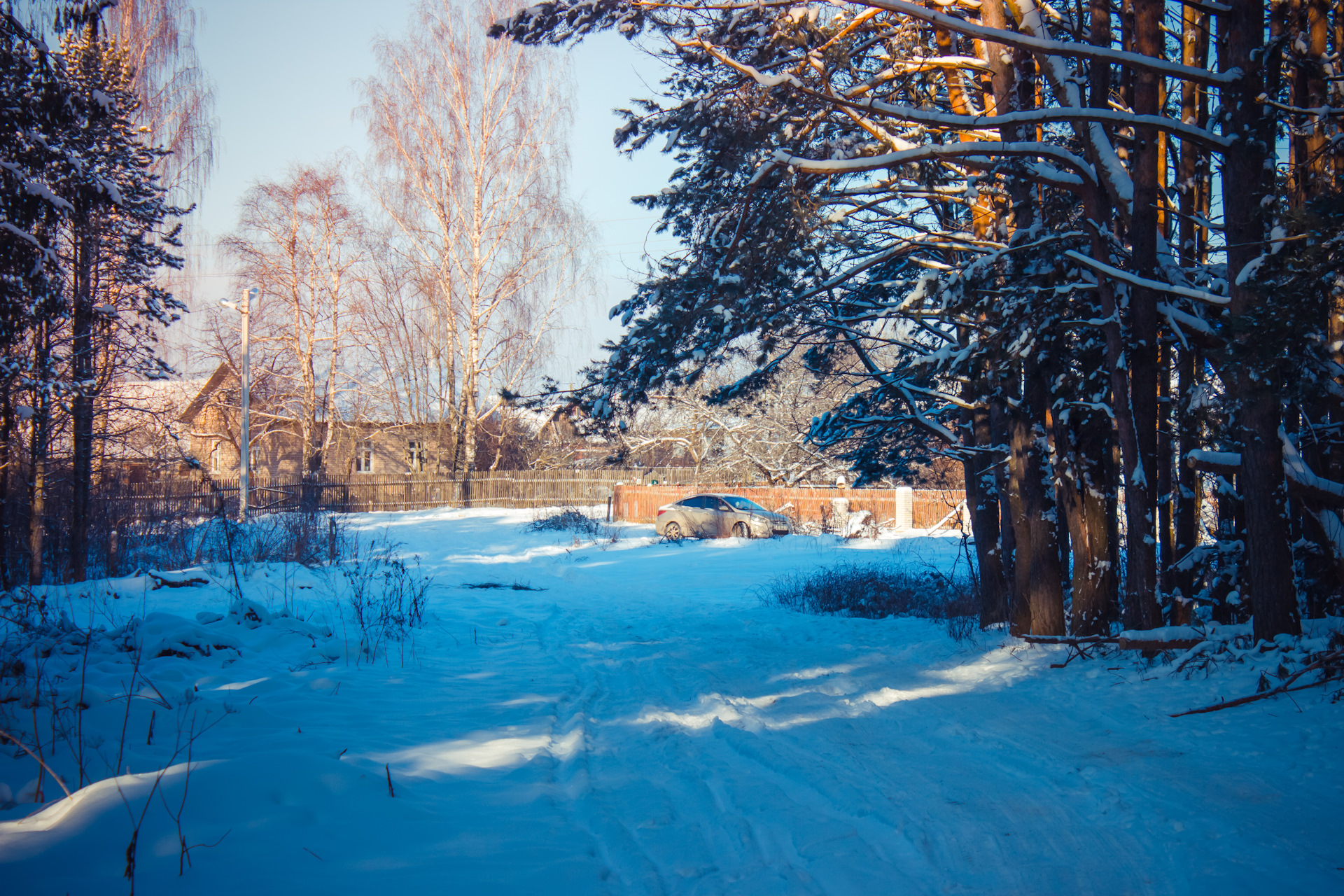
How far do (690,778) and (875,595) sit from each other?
8431 millimetres

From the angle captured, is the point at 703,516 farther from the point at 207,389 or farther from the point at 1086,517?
the point at 207,389

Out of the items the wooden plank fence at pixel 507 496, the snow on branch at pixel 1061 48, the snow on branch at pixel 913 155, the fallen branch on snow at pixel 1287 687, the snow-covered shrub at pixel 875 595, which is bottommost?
the snow-covered shrub at pixel 875 595

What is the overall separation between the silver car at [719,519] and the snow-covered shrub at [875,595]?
26.3 ft

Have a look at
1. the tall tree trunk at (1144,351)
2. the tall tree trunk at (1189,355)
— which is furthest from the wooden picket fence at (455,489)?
the tall tree trunk at (1144,351)

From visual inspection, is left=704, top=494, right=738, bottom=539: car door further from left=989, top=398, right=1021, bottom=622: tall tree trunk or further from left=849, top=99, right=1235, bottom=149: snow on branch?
left=849, top=99, right=1235, bottom=149: snow on branch

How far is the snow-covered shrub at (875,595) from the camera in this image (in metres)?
10.7

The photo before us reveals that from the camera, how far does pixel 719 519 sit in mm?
22906

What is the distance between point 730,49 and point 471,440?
90.5 feet

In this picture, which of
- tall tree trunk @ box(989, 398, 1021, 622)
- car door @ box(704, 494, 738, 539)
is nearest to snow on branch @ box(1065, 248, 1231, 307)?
tall tree trunk @ box(989, 398, 1021, 622)

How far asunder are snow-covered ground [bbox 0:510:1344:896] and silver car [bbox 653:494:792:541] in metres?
15.2

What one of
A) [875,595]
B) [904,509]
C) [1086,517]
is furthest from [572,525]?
[1086,517]

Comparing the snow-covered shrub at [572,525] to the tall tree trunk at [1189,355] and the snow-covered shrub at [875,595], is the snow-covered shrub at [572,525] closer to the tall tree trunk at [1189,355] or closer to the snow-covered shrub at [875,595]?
the snow-covered shrub at [875,595]

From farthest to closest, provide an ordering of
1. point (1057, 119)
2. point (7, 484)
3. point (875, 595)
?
point (7, 484) → point (875, 595) → point (1057, 119)

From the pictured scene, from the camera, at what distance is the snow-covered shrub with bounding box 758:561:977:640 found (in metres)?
10.7
